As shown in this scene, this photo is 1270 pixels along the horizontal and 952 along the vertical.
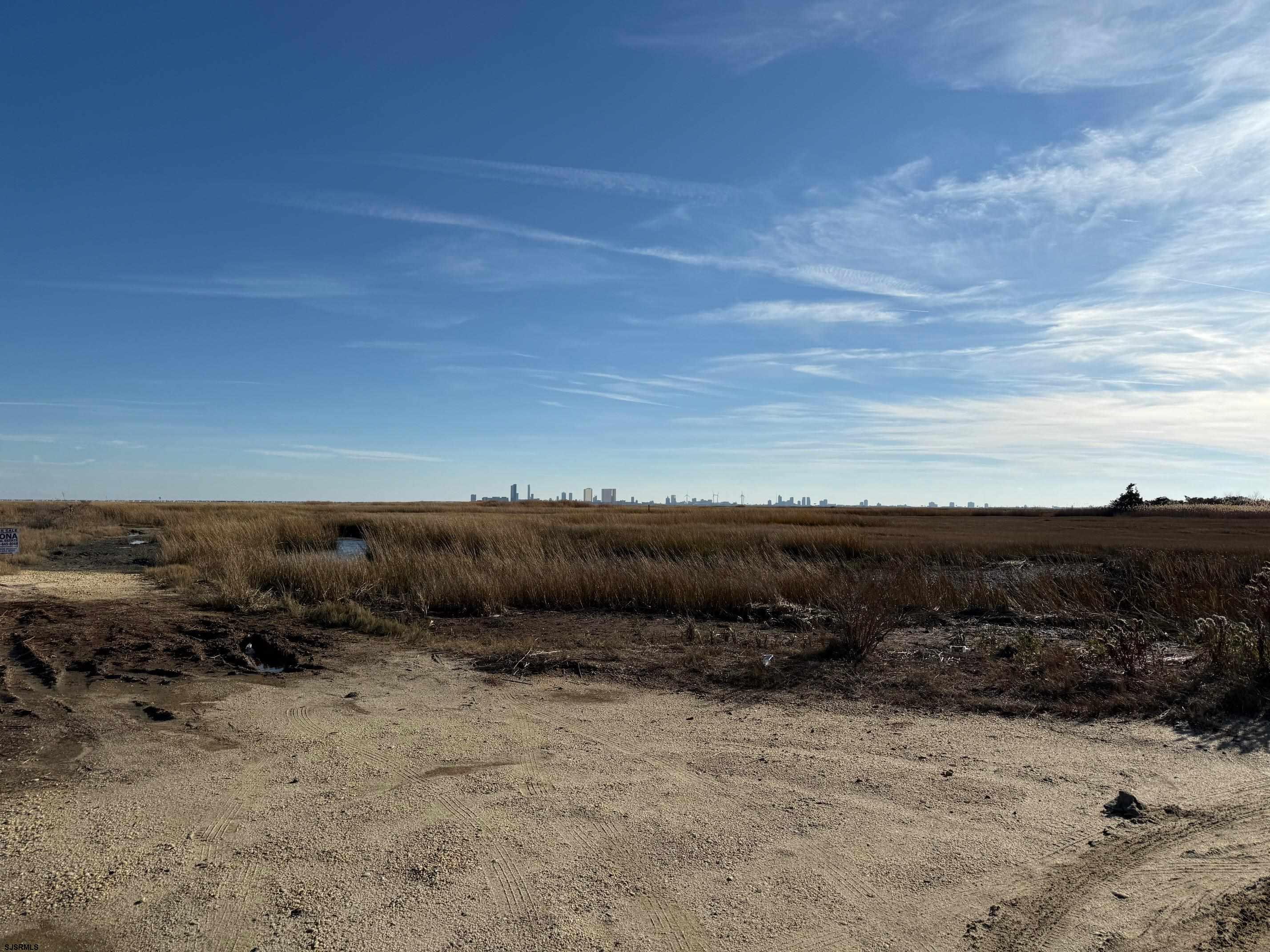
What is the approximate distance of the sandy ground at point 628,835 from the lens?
3402mm

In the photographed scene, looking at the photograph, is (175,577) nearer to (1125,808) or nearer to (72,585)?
(72,585)

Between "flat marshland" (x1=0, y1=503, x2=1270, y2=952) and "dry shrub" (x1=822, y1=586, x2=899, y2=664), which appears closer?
"flat marshland" (x1=0, y1=503, x2=1270, y2=952)

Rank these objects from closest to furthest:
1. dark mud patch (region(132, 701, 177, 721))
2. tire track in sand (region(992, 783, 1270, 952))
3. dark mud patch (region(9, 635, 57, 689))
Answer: tire track in sand (region(992, 783, 1270, 952)), dark mud patch (region(132, 701, 177, 721)), dark mud patch (region(9, 635, 57, 689))

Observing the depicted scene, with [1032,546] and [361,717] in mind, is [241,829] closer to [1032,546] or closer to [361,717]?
[361,717]

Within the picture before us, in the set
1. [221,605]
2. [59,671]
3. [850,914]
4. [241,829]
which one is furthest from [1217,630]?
[221,605]

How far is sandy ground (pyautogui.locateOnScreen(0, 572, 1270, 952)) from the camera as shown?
11.2 ft

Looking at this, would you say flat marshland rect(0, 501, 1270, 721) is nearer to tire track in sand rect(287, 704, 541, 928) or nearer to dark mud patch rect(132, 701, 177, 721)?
tire track in sand rect(287, 704, 541, 928)

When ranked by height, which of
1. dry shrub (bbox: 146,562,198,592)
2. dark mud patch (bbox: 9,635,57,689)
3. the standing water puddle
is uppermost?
the standing water puddle

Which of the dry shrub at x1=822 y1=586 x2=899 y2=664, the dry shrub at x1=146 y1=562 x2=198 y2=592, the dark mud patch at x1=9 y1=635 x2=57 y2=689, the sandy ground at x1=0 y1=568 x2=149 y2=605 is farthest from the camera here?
the dry shrub at x1=146 y1=562 x2=198 y2=592

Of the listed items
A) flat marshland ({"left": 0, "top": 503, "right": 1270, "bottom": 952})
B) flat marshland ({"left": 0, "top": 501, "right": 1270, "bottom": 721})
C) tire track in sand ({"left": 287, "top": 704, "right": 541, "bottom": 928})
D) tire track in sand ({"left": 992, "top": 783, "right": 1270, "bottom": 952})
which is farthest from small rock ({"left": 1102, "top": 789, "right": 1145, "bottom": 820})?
tire track in sand ({"left": 287, "top": 704, "right": 541, "bottom": 928})

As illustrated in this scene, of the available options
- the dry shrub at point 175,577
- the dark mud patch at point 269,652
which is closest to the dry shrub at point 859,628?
the dark mud patch at point 269,652

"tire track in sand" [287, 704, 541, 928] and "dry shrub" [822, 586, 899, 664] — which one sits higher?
"dry shrub" [822, 586, 899, 664]

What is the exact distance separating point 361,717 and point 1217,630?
884 cm

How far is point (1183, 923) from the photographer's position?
3443 mm
